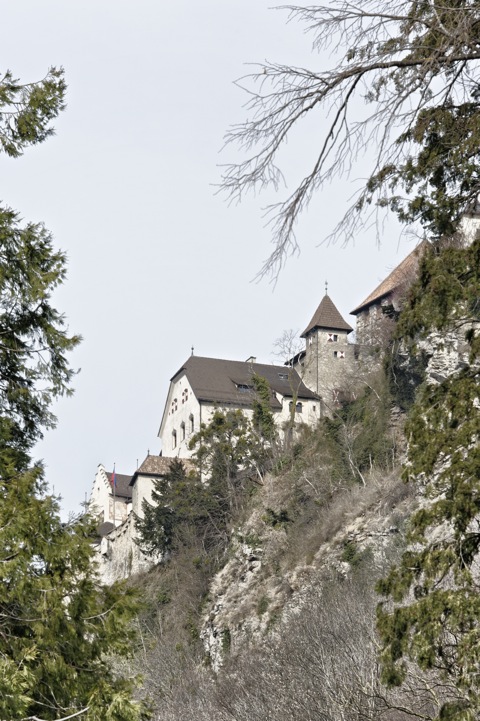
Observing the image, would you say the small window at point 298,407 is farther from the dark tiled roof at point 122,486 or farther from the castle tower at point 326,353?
the dark tiled roof at point 122,486

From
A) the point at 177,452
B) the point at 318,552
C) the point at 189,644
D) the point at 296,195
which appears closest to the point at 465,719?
the point at 296,195

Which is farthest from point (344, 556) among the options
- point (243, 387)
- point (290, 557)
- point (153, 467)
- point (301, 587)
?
point (243, 387)

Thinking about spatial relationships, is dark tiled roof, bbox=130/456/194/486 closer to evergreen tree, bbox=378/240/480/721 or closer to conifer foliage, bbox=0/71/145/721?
conifer foliage, bbox=0/71/145/721

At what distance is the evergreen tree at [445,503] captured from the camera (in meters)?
8.82

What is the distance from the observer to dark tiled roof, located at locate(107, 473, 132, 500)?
73.3 meters

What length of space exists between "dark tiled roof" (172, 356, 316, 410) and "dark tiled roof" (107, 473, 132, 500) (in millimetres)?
9470

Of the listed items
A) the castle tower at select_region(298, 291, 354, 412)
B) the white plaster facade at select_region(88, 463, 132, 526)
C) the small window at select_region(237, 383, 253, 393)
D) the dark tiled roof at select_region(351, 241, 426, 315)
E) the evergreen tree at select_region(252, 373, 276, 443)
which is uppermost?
the dark tiled roof at select_region(351, 241, 426, 315)

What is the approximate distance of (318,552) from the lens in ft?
135

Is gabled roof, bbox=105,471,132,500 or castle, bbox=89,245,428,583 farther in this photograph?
gabled roof, bbox=105,471,132,500

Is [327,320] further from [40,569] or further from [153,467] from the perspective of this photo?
[40,569]

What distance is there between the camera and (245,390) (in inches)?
2670

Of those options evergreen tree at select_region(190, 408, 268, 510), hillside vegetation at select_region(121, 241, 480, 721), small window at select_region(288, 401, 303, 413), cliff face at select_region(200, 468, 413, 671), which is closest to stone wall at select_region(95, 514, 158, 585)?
hillside vegetation at select_region(121, 241, 480, 721)

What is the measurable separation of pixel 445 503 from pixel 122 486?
6681 cm

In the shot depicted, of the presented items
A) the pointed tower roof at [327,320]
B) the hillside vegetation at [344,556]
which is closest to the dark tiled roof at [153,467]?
the hillside vegetation at [344,556]
